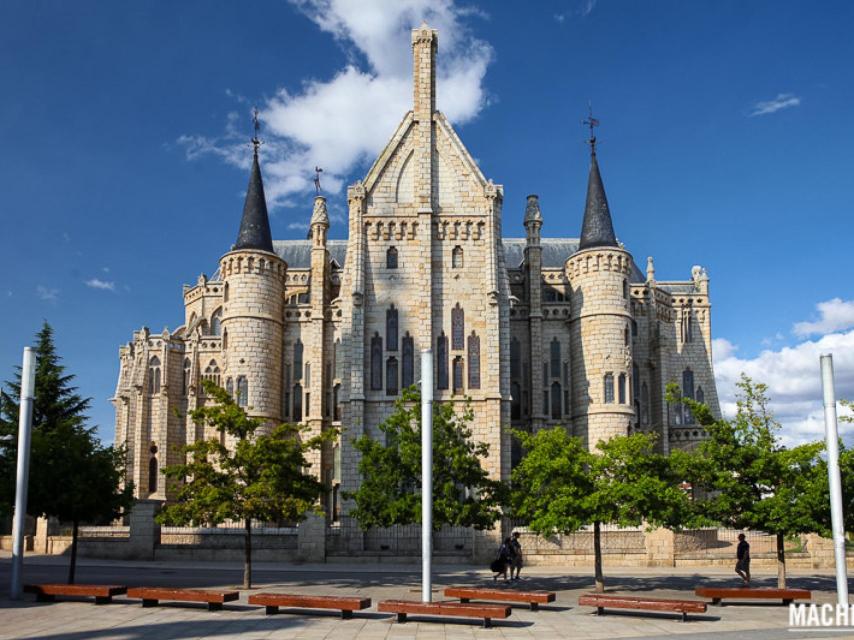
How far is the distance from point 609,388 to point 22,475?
31.0 metres

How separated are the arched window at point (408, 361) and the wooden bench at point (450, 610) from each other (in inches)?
882

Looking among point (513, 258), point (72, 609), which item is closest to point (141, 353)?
point (513, 258)

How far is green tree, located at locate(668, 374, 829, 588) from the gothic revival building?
15.9 meters

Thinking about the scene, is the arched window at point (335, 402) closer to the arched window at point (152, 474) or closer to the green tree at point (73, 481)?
the arched window at point (152, 474)

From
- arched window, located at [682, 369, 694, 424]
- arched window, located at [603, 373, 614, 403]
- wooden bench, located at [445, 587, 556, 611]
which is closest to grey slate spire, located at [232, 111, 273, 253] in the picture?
arched window, located at [603, 373, 614, 403]

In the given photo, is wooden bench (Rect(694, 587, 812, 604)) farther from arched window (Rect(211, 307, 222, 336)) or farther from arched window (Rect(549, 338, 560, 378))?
arched window (Rect(211, 307, 222, 336))

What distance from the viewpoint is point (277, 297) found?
156ft

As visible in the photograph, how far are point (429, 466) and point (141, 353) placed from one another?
118 feet

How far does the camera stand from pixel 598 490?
23453 mm

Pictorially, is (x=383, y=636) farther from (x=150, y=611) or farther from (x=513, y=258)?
(x=513, y=258)

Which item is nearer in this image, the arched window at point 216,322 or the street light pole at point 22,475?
the street light pole at point 22,475

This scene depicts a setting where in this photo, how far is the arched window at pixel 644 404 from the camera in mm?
49188

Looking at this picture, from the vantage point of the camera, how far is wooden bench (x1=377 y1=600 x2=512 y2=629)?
15945 mm

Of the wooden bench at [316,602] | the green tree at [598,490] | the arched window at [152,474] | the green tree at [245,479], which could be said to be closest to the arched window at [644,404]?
the green tree at [598,490]
